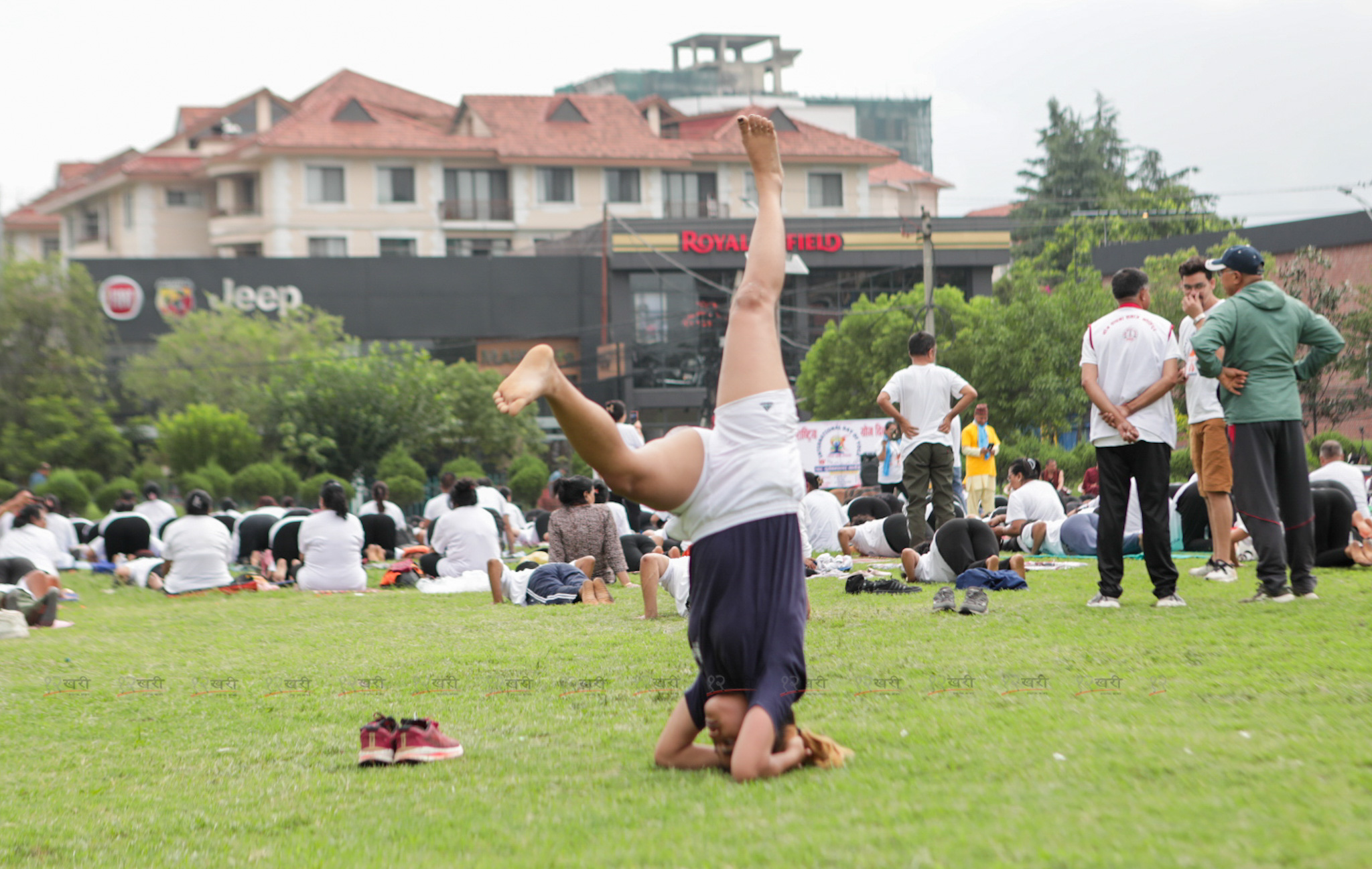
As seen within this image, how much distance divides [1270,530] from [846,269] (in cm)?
4421

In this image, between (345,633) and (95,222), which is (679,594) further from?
(95,222)

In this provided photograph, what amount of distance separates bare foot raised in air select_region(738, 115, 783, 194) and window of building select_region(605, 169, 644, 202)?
51.4 meters

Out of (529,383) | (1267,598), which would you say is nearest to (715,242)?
(1267,598)

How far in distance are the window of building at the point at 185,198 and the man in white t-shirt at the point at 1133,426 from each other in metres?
56.4

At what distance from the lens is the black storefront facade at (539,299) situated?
1897 inches

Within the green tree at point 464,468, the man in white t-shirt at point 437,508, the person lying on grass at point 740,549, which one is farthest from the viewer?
the green tree at point 464,468

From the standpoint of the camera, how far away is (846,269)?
51.3 metres

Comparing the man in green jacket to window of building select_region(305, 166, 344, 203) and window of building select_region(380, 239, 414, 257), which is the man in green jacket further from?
window of building select_region(305, 166, 344, 203)

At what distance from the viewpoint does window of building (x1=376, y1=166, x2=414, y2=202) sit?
54.4 m

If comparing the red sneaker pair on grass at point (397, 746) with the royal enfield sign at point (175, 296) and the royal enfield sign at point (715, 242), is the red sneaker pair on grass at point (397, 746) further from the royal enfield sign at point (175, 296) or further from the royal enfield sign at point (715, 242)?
the royal enfield sign at point (175, 296)

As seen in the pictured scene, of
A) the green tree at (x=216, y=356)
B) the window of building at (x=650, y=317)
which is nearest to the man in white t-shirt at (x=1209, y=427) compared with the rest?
the green tree at (x=216, y=356)

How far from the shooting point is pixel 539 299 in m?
49.2

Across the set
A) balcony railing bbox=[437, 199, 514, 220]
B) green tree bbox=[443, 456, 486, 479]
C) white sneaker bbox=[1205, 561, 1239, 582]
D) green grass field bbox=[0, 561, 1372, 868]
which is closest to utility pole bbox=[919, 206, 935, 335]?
green tree bbox=[443, 456, 486, 479]

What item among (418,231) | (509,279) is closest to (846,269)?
(509,279)
